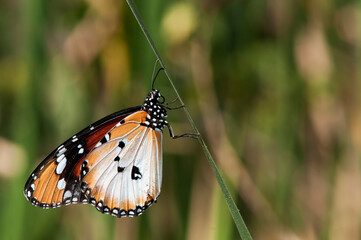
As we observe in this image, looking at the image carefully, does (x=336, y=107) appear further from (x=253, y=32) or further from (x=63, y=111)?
(x=63, y=111)

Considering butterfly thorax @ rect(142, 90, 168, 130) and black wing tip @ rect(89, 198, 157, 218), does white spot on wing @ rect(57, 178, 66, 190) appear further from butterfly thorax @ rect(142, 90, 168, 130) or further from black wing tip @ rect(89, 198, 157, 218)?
butterfly thorax @ rect(142, 90, 168, 130)

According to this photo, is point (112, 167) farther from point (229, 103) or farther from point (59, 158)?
point (229, 103)

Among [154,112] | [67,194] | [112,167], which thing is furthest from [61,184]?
[154,112]

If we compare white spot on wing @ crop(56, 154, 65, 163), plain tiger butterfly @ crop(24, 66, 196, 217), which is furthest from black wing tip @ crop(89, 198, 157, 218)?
white spot on wing @ crop(56, 154, 65, 163)

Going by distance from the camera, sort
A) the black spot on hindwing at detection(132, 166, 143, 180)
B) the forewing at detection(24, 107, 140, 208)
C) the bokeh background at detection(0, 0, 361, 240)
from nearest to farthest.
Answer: the forewing at detection(24, 107, 140, 208), the black spot on hindwing at detection(132, 166, 143, 180), the bokeh background at detection(0, 0, 361, 240)

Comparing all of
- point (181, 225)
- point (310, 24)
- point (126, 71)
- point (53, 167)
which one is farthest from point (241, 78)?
point (53, 167)

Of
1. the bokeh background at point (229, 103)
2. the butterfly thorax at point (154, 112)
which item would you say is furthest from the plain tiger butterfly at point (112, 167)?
the bokeh background at point (229, 103)
